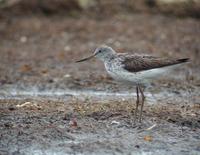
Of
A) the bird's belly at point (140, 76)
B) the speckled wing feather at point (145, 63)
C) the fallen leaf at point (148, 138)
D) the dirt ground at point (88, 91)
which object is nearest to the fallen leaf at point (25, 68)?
the dirt ground at point (88, 91)

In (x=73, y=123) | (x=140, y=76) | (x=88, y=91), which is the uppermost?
(x=140, y=76)

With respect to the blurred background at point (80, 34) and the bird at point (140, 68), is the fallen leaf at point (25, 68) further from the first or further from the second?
the bird at point (140, 68)

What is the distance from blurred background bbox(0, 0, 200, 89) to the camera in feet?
42.9

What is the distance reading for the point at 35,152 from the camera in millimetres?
7836

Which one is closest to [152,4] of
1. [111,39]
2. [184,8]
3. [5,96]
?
→ [184,8]

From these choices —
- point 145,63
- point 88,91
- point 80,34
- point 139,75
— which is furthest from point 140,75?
point 80,34

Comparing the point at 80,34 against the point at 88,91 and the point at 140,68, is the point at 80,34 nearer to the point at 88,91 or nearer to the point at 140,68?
the point at 88,91

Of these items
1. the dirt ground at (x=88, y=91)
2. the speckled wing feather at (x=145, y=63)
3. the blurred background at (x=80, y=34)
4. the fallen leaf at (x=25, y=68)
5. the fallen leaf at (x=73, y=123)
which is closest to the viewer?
the dirt ground at (x=88, y=91)

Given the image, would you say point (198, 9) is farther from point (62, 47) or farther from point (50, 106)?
point (50, 106)

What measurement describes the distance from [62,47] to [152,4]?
4.47 metres

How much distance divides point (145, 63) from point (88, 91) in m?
2.36

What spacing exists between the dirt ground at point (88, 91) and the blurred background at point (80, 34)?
0.09 feet

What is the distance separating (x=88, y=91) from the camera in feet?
37.8

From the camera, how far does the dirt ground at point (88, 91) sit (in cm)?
820
